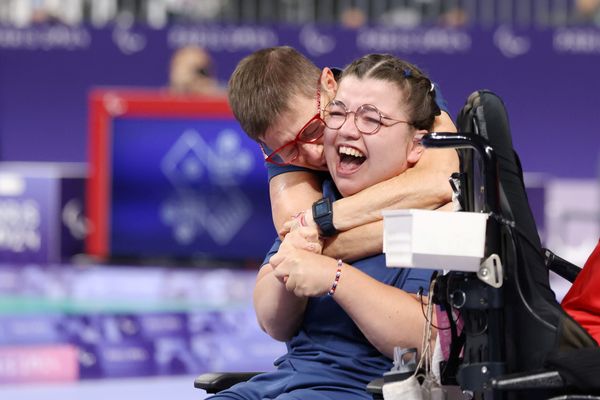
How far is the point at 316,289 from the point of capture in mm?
2748

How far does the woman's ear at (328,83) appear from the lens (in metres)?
3.12

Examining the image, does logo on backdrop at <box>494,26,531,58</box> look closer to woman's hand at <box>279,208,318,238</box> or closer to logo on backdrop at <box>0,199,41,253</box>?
logo on backdrop at <box>0,199,41,253</box>

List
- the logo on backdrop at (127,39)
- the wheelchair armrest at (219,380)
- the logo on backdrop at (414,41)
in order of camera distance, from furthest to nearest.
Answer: the logo on backdrop at (127,39)
the logo on backdrop at (414,41)
the wheelchair armrest at (219,380)

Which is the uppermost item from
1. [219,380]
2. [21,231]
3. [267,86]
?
[267,86]

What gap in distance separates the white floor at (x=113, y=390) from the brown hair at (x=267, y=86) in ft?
10.0

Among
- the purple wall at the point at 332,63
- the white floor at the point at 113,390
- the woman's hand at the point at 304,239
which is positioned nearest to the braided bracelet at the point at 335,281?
the woman's hand at the point at 304,239

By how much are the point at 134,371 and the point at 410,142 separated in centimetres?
388

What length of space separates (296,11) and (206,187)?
9.88 ft

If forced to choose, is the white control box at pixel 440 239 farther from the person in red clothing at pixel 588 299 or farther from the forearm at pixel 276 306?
the forearm at pixel 276 306

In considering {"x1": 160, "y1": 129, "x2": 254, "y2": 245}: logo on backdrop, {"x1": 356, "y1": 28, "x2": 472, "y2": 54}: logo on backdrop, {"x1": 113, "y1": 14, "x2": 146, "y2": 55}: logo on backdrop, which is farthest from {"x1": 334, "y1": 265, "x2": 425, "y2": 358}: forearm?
{"x1": 113, "y1": 14, "x2": 146, "y2": 55}: logo on backdrop

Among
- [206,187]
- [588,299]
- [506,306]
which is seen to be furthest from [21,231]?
[506,306]

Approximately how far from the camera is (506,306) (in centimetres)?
240

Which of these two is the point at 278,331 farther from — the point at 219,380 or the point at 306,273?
the point at 306,273

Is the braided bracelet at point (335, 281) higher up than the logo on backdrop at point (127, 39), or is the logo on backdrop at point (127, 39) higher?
the logo on backdrop at point (127, 39)
